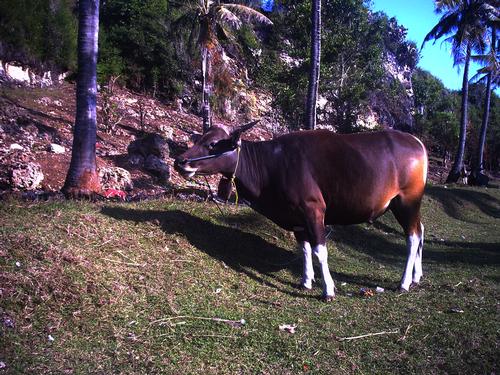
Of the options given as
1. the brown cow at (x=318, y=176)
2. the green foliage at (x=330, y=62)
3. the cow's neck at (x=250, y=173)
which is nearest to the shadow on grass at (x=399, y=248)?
the brown cow at (x=318, y=176)

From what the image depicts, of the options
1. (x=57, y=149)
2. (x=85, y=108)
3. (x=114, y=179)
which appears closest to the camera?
(x=85, y=108)

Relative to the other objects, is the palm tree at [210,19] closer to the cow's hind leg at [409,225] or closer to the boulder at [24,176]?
the boulder at [24,176]

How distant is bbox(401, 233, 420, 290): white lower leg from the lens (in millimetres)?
6250

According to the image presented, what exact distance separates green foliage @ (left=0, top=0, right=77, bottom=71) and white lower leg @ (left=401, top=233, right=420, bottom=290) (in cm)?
1738

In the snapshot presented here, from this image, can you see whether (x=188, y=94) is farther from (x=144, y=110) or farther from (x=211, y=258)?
(x=211, y=258)

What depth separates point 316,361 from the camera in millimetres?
3986

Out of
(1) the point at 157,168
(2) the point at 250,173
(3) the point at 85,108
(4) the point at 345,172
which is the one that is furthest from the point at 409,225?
(1) the point at 157,168

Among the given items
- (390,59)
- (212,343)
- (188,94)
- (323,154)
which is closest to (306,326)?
(212,343)

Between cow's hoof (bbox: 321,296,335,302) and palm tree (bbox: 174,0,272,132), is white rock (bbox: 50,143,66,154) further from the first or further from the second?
cow's hoof (bbox: 321,296,335,302)

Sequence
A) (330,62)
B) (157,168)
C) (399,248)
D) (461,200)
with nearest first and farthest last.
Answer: (399,248)
(157,168)
(461,200)
(330,62)

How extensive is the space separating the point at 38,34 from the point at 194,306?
1856 cm

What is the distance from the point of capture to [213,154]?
19.0 feet

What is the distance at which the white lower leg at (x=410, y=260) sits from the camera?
6250 mm

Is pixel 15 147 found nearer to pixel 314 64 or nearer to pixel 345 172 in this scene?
pixel 314 64
